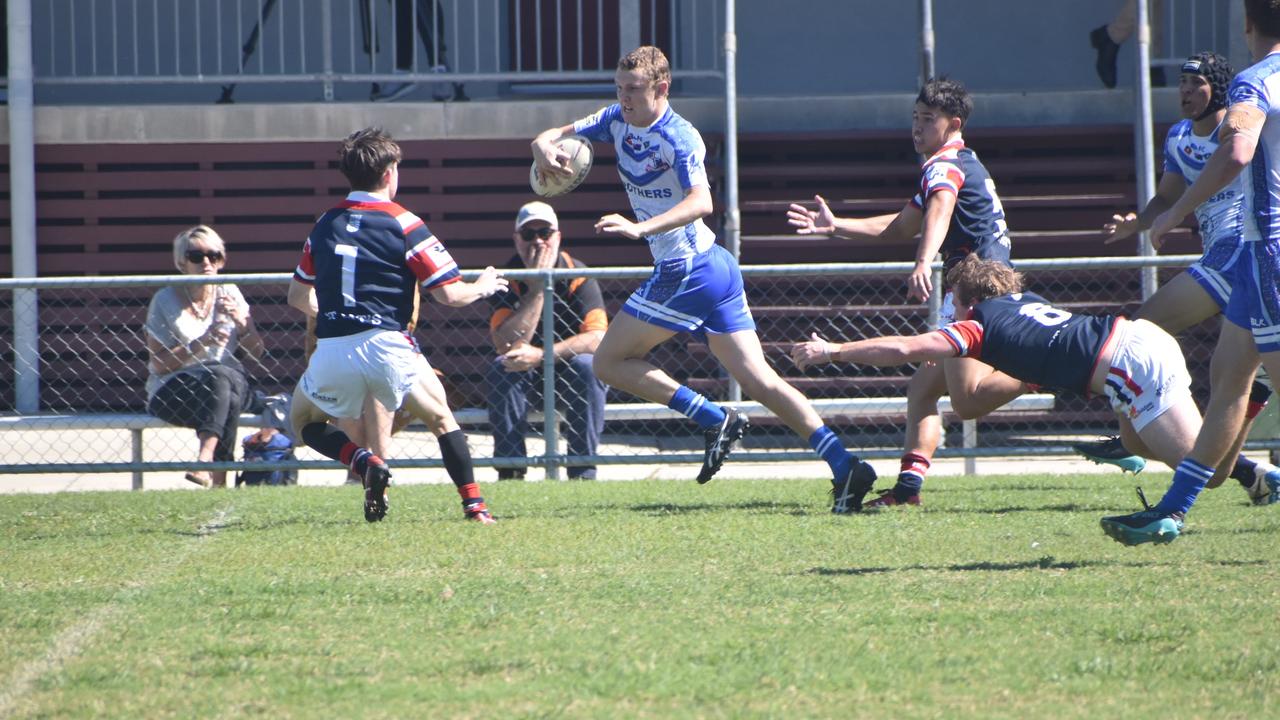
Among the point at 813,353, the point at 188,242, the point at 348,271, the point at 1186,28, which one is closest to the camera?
the point at 813,353

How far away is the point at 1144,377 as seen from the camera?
5816 mm

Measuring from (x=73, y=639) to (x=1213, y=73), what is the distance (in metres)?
5.31

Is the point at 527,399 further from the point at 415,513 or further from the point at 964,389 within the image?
the point at 964,389

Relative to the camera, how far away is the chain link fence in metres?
9.90

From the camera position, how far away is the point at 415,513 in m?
7.37

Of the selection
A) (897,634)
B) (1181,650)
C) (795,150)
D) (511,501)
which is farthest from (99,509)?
(795,150)

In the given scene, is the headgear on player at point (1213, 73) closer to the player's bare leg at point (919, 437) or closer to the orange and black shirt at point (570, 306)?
the player's bare leg at point (919, 437)

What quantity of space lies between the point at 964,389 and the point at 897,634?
2.81 meters

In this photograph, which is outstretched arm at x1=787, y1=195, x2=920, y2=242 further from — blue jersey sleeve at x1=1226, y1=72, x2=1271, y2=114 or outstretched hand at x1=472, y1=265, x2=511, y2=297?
blue jersey sleeve at x1=1226, y1=72, x2=1271, y2=114

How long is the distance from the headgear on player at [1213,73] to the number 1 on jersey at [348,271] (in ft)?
12.4

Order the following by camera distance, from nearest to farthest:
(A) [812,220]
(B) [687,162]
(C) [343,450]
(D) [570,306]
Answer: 1. (C) [343,450]
2. (B) [687,162]
3. (A) [812,220]
4. (D) [570,306]

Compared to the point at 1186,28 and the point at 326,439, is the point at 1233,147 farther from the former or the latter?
the point at 1186,28

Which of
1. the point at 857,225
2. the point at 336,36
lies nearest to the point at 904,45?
the point at 336,36

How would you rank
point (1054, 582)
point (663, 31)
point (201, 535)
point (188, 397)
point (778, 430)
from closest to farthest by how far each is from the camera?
point (1054, 582) < point (201, 535) < point (188, 397) < point (778, 430) < point (663, 31)
